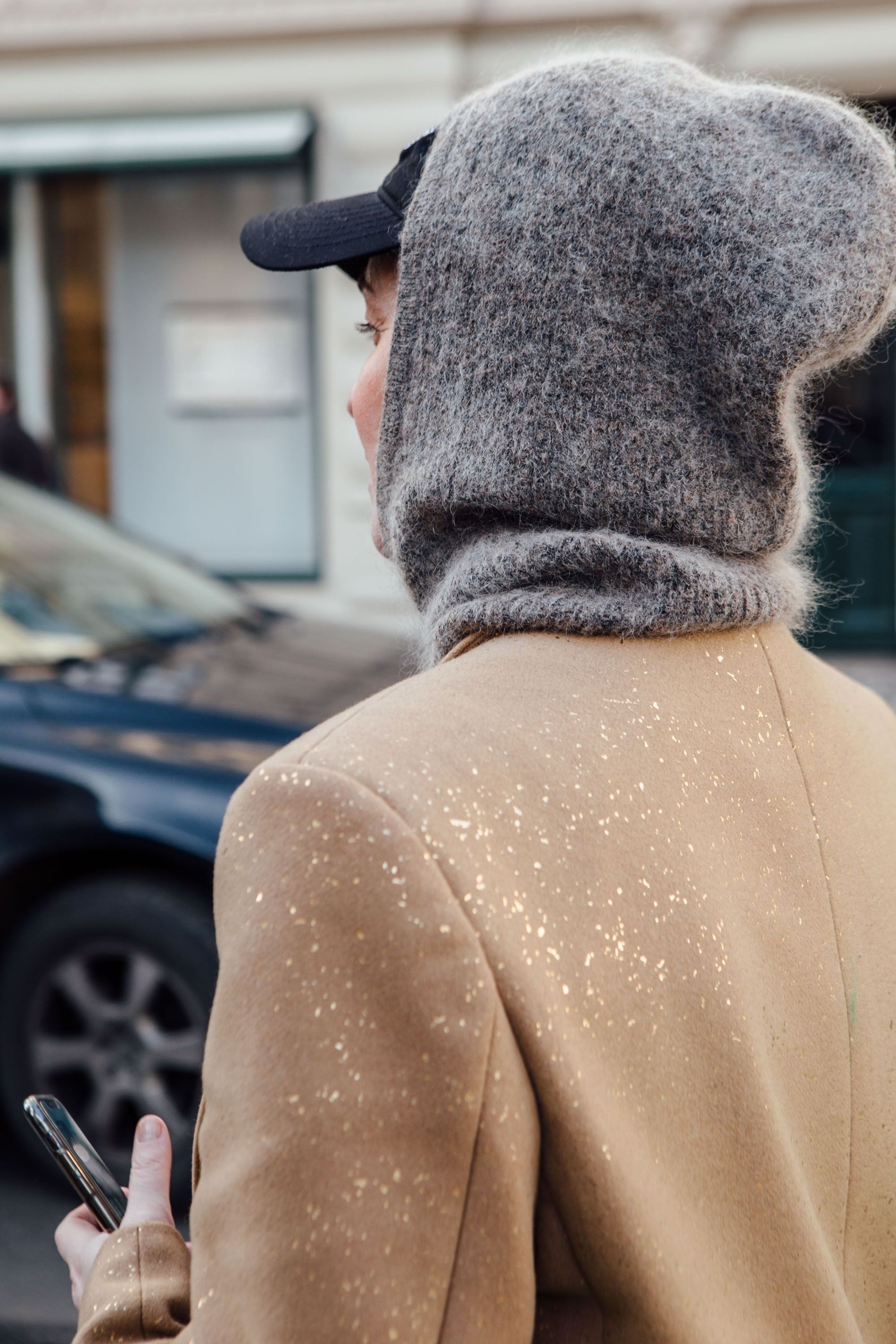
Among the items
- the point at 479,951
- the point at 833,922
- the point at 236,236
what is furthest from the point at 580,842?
the point at 236,236

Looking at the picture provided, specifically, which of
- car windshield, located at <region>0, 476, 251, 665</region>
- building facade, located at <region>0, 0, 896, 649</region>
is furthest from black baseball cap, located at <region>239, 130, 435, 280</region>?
building facade, located at <region>0, 0, 896, 649</region>

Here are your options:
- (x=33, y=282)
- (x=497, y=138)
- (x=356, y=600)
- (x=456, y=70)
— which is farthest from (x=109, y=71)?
(x=497, y=138)

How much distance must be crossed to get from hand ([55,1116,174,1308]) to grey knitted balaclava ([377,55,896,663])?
1.60ft

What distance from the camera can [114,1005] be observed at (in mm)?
3061

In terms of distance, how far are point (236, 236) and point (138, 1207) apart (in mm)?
8707

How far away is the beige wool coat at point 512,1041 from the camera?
783 millimetres

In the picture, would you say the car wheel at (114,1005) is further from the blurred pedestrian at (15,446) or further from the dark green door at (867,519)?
the dark green door at (867,519)

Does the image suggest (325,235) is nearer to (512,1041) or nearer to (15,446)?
(512,1041)

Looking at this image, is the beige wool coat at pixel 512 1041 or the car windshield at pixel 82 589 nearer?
the beige wool coat at pixel 512 1041

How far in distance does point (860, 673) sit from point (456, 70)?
429cm

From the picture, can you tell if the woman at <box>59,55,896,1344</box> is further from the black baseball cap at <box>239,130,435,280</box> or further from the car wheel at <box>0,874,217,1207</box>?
the car wheel at <box>0,874,217,1207</box>

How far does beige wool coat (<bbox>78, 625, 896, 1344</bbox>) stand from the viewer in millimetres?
783

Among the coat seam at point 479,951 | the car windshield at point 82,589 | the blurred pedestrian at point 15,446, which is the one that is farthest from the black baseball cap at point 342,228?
the blurred pedestrian at point 15,446

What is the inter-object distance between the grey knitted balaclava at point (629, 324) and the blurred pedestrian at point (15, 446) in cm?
674
